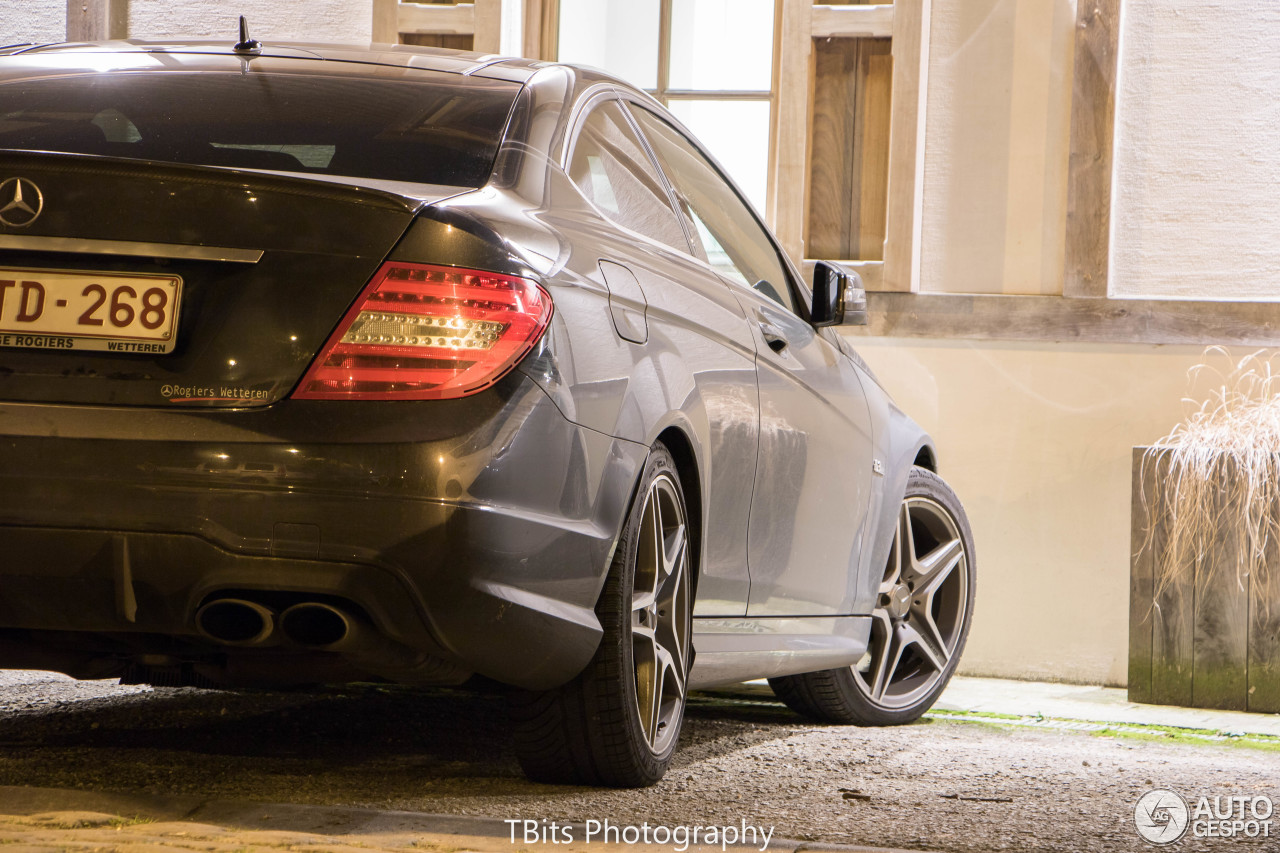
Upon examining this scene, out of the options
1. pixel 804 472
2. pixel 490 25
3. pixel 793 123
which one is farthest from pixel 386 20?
pixel 804 472

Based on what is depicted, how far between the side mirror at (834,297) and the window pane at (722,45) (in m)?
3.28

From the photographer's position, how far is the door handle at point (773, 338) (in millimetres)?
3897

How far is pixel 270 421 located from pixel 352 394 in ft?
0.43

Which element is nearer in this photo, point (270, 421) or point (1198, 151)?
point (270, 421)

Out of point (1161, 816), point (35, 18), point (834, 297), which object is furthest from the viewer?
point (35, 18)

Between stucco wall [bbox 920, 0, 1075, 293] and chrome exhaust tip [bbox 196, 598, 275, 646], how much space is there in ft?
17.2

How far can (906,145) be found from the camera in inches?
288

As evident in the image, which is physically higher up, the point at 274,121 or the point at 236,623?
the point at 274,121

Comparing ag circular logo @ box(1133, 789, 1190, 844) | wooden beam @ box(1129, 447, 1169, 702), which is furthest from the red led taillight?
wooden beam @ box(1129, 447, 1169, 702)

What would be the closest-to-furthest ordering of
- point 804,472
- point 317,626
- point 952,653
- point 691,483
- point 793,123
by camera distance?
point 317,626, point 691,483, point 804,472, point 952,653, point 793,123

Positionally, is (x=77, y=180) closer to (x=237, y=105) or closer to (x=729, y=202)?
(x=237, y=105)

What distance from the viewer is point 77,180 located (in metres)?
2.64

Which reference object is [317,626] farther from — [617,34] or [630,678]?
[617,34]

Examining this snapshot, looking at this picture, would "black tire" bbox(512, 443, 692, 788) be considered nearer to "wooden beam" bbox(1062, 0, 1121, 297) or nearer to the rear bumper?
the rear bumper
